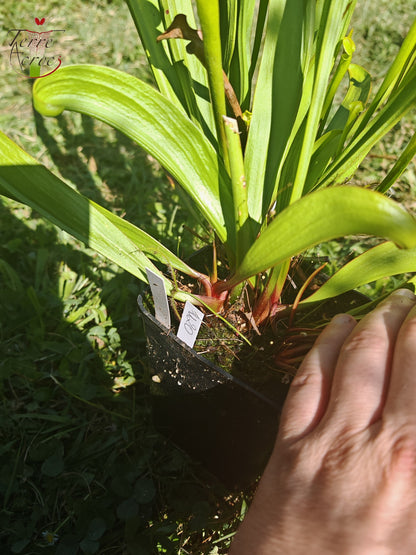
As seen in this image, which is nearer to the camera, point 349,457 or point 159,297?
point 349,457

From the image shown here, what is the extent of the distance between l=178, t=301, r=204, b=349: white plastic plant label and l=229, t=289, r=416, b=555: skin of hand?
19cm

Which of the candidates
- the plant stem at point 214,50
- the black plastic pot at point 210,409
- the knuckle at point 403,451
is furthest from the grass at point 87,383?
the knuckle at point 403,451

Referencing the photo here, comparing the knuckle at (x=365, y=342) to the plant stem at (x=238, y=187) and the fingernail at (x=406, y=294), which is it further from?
the plant stem at (x=238, y=187)

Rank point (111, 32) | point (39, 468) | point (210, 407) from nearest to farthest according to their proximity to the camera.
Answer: point (210, 407)
point (39, 468)
point (111, 32)

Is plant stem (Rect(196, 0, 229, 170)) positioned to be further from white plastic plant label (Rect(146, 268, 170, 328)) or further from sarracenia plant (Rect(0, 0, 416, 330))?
white plastic plant label (Rect(146, 268, 170, 328))

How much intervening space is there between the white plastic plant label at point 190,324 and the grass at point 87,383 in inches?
5.9

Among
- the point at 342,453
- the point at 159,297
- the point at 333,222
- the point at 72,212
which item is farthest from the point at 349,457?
→ the point at 72,212

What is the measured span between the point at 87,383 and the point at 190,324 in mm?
497

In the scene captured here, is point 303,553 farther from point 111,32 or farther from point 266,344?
point 111,32

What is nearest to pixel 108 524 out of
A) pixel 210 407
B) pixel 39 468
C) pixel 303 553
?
pixel 39 468

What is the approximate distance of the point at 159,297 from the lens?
30.1 inches

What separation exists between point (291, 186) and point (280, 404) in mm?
353

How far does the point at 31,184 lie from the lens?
64cm

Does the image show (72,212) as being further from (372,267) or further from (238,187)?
(372,267)
